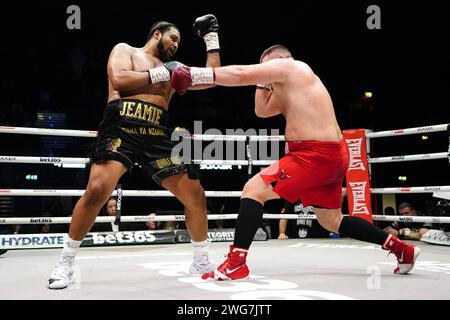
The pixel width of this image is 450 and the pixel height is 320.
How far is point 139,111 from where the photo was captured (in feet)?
6.61

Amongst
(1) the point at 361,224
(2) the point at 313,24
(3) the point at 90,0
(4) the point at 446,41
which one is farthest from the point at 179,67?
(4) the point at 446,41

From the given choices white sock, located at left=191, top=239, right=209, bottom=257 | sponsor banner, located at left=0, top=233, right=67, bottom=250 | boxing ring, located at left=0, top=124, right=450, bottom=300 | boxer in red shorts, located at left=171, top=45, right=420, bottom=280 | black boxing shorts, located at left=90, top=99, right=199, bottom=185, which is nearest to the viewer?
boxing ring, located at left=0, top=124, right=450, bottom=300

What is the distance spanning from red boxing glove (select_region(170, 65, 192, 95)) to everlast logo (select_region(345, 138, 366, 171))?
2627 mm

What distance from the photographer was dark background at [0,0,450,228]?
7.27 meters

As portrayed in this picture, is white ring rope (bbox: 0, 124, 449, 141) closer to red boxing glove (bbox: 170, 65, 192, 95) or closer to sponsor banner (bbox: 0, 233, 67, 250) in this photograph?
sponsor banner (bbox: 0, 233, 67, 250)

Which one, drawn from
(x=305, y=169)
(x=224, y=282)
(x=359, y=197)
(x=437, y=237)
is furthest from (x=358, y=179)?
(x=224, y=282)

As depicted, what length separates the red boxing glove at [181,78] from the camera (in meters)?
1.65

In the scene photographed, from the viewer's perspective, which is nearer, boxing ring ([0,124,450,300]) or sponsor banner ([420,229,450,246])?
boxing ring ([0,124,450,300])

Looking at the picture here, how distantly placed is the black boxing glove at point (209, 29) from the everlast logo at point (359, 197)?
91.5 inches

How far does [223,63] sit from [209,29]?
7.68 metres

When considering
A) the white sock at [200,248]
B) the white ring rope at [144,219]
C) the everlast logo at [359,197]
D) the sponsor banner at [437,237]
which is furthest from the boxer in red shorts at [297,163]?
the everlast logo at [359,197]

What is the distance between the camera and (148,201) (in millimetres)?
9883

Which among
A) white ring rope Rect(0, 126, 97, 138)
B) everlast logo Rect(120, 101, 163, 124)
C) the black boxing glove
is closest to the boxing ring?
white ring rope Rect(0, 126, 97, 138)

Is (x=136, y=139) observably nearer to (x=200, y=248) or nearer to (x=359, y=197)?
(x=200, y=248)
